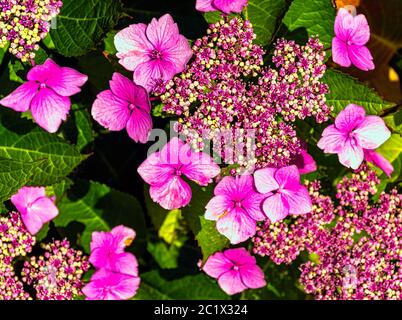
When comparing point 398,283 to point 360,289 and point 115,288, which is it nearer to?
point 360,289

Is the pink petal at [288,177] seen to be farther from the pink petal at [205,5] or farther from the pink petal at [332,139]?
the pink petal at [205,5]

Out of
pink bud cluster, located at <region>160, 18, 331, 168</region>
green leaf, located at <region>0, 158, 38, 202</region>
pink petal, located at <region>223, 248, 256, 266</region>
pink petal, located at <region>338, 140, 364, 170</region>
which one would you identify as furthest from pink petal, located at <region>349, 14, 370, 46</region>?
green leaf, located at <region>0, 158, 38, 202</region>

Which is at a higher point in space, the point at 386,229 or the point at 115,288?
the point at 386,229

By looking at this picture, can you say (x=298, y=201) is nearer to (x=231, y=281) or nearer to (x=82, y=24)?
(x=231, y=281)

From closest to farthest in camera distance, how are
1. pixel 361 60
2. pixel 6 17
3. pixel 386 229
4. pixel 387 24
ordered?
pixel 6 17 < pixel 361 60 < pixel 386 229 < pixel 387 24

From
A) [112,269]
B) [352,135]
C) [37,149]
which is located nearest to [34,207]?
[37,149]

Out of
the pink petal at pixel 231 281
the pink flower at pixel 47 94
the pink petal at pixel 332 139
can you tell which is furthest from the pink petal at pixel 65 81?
the pink petal at pixel 231 281

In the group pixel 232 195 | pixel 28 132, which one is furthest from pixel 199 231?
pixel 28 132
